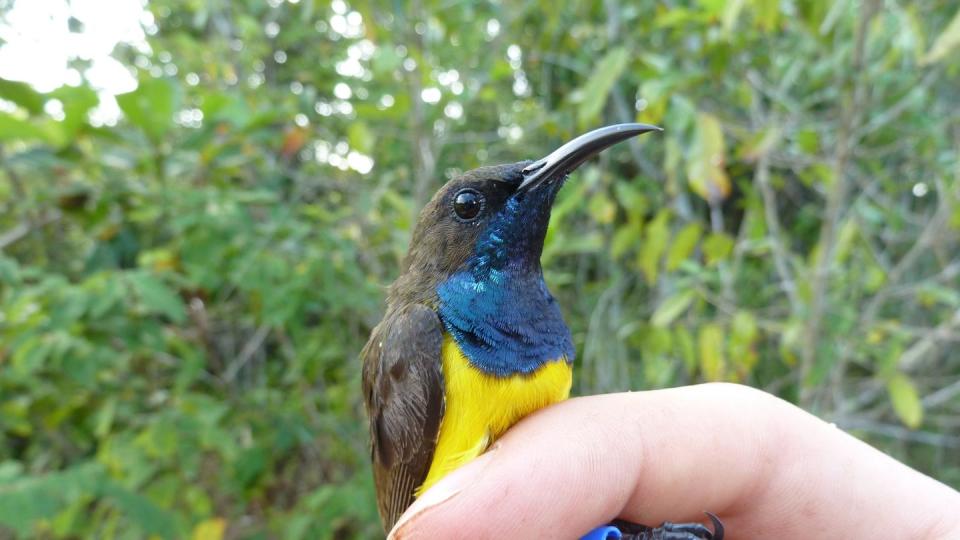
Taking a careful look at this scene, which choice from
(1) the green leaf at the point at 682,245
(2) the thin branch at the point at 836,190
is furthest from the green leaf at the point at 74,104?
(2) the thin branch at the point at 836,190

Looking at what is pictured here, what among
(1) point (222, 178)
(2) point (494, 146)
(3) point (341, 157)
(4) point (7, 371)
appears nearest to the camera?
(4) point (7, 371)

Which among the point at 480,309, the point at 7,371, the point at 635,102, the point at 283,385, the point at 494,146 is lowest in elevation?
the point at 283,385

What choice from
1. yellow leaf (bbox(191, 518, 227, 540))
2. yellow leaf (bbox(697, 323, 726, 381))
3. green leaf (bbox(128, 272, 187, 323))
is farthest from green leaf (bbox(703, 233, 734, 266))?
yellow leaf (bbox(191, 518, 227, 540))

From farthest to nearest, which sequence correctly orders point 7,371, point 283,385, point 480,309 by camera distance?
point 283,385 < point 7,371 < point 480,309

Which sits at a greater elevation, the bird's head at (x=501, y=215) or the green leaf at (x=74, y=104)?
the green leaf at (x=74, y=104)

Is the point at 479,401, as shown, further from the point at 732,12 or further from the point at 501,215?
the point at 732,12

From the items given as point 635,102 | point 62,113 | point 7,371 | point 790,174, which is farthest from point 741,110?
point 7,371

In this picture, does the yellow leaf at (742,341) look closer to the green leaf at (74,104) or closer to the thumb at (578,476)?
the thumb at (578,476)

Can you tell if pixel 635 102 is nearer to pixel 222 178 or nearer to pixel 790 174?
pixel 790 174
